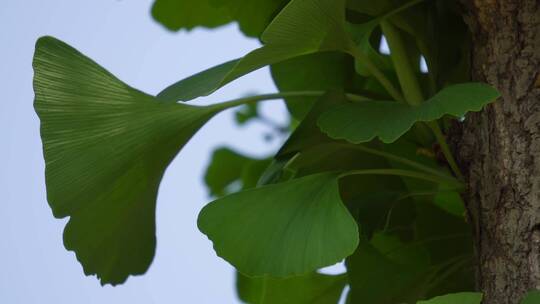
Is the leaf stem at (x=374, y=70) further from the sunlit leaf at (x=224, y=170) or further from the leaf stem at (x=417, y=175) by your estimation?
the sunlit leaf at (x=224, y=170)

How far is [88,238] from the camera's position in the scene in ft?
2.34

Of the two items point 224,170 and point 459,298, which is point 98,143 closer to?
point 459,298

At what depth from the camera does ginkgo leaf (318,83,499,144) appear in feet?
1.96

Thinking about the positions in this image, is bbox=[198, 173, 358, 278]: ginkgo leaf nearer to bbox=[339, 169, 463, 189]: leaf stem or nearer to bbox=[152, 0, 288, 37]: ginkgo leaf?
bbox=[339, 169, 463, 189]: leaf stem

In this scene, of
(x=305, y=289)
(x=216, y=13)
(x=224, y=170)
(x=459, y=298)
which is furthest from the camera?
(x=224, y=170)

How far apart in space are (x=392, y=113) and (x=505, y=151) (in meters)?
0.08

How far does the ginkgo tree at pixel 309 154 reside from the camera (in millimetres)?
615

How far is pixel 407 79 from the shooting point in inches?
28.9

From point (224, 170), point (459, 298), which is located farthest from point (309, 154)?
point (224, 170)

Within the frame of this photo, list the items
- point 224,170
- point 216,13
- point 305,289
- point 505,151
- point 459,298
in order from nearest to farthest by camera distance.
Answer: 1. point 459,298
2. point 505,151
3. point 305,289
4. point 216,13
5. point 224,170

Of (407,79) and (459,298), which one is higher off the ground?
(407,79)

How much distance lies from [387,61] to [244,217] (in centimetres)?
29

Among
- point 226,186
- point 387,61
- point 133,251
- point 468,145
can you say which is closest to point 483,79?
point 468,145

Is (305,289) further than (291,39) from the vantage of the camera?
Yes
